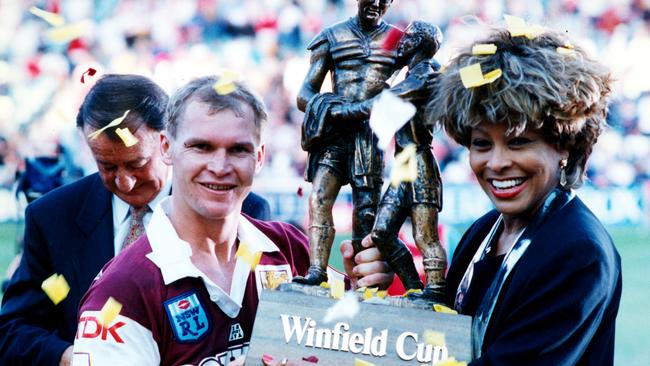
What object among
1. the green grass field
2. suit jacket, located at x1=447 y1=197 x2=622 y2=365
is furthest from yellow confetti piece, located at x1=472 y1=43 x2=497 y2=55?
the green grass field

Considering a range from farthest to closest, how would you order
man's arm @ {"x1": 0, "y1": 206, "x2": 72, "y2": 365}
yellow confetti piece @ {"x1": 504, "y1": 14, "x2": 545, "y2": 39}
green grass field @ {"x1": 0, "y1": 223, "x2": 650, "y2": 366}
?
green grass field @ {"x1": 0, "y1": 223, "x2": 650, "y2": 366}, man's arm @ {"x1": 0, "y1": 206, "x2": 72, "y2": 365}, yellow confetti piece @ {"x1": 504, "y1": 14, "x2": 545, "y2": 39}

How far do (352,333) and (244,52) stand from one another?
10.7 metres

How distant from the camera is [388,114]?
3.01m

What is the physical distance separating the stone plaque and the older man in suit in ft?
3.38

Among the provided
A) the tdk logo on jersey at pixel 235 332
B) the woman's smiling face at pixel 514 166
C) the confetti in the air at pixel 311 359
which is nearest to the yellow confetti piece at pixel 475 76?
the woman's smiling face at pixel 514 166

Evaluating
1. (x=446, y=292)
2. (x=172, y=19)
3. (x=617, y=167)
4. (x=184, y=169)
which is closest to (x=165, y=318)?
(x=184, y=169)

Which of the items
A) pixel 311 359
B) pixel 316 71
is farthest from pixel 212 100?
pixel 311 359

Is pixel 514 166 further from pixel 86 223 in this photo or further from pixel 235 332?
pixel 86 223

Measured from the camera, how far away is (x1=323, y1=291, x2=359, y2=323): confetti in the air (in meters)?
2.92

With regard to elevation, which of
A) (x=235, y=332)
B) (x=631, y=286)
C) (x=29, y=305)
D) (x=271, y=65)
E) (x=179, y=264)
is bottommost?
(x=631, y=286)

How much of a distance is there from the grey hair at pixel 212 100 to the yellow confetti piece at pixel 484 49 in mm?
702

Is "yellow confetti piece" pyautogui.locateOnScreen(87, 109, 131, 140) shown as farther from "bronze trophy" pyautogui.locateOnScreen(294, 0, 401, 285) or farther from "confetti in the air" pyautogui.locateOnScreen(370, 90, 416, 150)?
"confetti in the air" pyautogui.locateOnScreen(370, 90, 416, 150)

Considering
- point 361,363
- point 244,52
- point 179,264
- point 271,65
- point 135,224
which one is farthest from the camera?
point 244,52

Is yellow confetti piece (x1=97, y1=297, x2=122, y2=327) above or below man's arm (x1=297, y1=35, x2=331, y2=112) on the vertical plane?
below
